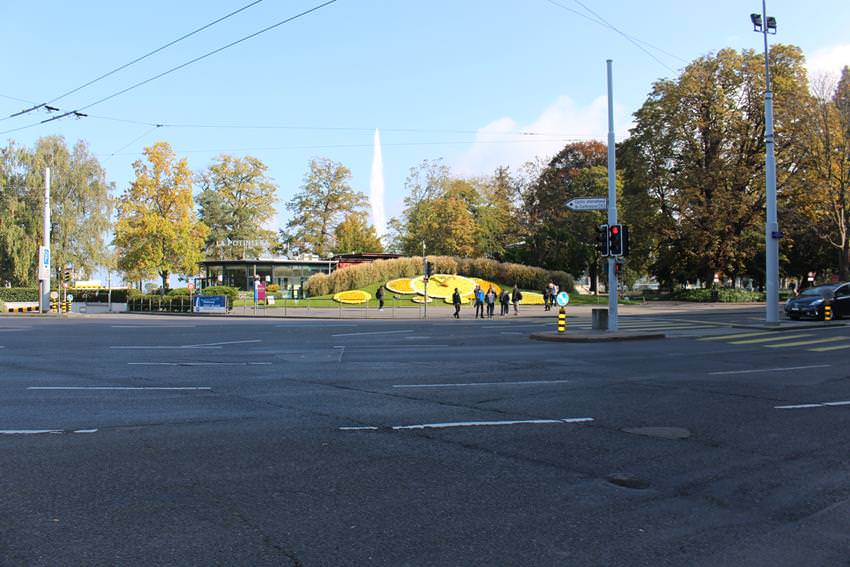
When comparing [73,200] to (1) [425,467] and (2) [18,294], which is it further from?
(1) [425,467]

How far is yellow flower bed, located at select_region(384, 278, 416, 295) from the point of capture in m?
55.4

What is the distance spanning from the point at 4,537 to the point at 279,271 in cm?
6342

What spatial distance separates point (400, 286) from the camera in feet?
185

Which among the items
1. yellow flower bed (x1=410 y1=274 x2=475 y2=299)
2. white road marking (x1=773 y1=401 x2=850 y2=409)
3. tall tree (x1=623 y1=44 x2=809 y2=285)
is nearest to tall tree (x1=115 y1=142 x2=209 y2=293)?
yellow flower bed (x1=410 y1=274 x2=475 y2=299)

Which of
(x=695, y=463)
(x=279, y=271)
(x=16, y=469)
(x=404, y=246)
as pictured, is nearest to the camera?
(x=16, y=469)

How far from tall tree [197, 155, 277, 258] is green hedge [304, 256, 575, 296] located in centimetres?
2314

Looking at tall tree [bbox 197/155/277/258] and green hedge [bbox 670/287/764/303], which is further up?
tall tree [bbox 197/155/277/258]

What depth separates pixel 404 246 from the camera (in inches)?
3103

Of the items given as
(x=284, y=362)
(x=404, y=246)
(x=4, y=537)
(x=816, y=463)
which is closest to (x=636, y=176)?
(x=404, y=246)

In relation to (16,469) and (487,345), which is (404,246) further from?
(16,469)

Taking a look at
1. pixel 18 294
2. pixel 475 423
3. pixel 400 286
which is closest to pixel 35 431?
pixel 475 423

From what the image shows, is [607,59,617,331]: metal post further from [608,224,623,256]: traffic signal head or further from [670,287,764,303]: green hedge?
[670,287,764,303]: green hedge

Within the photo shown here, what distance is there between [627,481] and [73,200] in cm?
6548

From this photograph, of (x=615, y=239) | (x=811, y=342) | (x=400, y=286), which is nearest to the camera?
(x=811, y=342)
